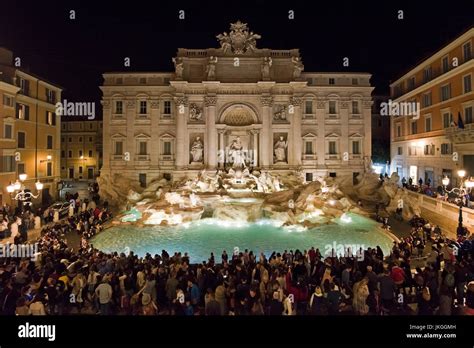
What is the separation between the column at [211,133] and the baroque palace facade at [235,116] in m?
0.11

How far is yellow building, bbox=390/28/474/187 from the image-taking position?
969 inches

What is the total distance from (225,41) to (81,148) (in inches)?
1154

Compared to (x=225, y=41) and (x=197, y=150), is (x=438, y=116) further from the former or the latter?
(x=197, y=150)

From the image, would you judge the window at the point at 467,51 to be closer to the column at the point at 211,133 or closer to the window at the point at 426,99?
the window at the point at 426,99

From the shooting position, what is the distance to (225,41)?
109ft

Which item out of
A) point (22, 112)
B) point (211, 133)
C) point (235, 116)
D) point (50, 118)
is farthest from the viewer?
point (235, 116)

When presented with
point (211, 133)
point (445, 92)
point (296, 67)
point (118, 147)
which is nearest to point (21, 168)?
point (118, 147)

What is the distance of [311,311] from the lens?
8.23 m

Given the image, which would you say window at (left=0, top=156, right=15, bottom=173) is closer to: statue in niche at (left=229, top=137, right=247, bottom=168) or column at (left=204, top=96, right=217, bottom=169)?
column at (left=204, top=96, right=217, bottom=169)

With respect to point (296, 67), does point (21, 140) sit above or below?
below

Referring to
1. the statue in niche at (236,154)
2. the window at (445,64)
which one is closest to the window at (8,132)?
the statue in niche at (236,154)

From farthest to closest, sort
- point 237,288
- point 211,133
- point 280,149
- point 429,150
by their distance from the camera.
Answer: point 280,149 < point 211,133 < point 429,150 < point 237,288

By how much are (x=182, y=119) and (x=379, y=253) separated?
26.4 meters

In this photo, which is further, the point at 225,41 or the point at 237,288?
the point at 225,41
